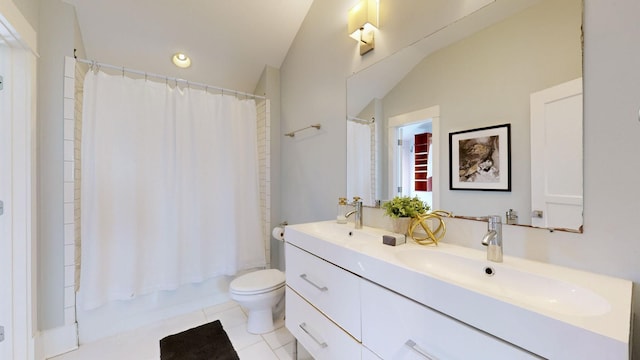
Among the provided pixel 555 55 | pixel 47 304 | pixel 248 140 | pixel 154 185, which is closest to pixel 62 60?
pixel 154 185

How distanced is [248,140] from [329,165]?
0.91 meters

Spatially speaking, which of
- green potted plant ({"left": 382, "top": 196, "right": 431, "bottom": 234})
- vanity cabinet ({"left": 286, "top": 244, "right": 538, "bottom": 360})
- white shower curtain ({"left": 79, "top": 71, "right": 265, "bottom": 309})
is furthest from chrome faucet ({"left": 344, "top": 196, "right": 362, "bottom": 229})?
white shower curtain ({"left": 79, "top": 71, "right": 265, "bottom": 309})

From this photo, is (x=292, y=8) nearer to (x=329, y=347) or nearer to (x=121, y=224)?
(x=121, y=224)

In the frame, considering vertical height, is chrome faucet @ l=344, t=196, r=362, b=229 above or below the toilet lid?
above

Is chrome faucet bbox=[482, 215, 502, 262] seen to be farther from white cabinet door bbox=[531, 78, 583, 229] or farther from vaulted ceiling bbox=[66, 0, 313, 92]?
vaulted ceiling bbox=[66, 0, 313, 92]

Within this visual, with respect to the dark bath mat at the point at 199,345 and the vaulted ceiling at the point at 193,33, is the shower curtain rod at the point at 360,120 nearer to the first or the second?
the vaulted ceiling at the point at 193,33

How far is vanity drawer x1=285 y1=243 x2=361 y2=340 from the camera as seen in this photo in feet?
3.55

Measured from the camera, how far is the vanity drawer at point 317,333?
112 cm

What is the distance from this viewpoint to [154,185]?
2.00 meters

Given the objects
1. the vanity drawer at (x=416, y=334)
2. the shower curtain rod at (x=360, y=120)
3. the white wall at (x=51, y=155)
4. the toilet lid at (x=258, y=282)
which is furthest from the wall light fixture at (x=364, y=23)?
the white wall at (x=51, y=155)

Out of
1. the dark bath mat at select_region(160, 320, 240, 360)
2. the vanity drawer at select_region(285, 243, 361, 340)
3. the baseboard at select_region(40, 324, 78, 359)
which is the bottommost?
the dark bath mat at select_region(160, 320, 240, 360)

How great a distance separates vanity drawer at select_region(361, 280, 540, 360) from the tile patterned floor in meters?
1.01

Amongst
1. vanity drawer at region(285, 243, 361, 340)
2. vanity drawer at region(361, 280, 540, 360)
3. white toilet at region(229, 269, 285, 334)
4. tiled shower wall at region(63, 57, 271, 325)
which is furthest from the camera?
white toilet at region(229, 269, 285, 334)

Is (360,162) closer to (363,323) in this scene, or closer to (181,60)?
(363,323)
